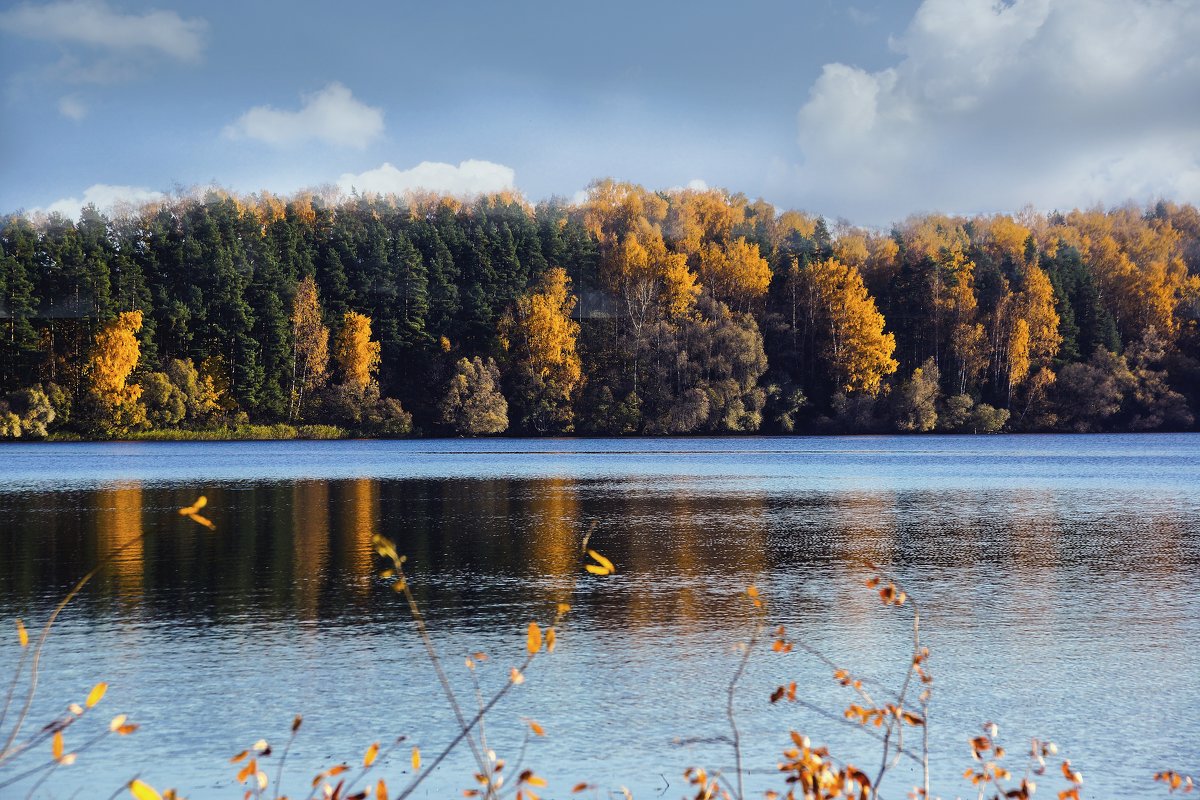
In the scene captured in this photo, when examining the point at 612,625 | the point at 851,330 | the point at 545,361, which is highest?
the point at 851,330

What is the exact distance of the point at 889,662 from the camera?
12.5 meters

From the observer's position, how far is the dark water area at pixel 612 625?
9.61 metres

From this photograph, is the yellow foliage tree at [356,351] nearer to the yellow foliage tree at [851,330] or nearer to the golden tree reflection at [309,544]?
the yellow foliage tree at [851,330]

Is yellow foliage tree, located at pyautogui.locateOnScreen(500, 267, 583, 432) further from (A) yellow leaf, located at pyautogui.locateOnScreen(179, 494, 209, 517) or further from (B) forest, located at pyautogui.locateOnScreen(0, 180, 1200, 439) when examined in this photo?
(A) yellow leaf, located at pyautogui.locateOnScreen(179, 494, 209, 517)

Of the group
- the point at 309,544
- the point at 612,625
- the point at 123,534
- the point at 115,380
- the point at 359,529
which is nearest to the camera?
the point at 612,625

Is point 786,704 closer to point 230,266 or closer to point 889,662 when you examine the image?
point 889,662

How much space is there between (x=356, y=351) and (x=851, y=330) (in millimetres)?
38456

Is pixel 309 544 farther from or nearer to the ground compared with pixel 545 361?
nearer to the ground

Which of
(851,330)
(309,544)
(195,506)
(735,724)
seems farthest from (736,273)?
(195,506)

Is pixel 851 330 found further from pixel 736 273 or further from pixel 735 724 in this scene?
pixel 735 724

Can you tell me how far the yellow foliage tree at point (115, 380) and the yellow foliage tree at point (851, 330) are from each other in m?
52.2

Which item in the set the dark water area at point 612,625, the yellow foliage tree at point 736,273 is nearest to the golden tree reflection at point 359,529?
the dark water area at point 612,625

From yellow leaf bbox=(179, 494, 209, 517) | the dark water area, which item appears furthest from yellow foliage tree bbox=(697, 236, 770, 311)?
yellow leaf bbox=(179, 494, 209, 517)

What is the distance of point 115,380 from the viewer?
84.8m
